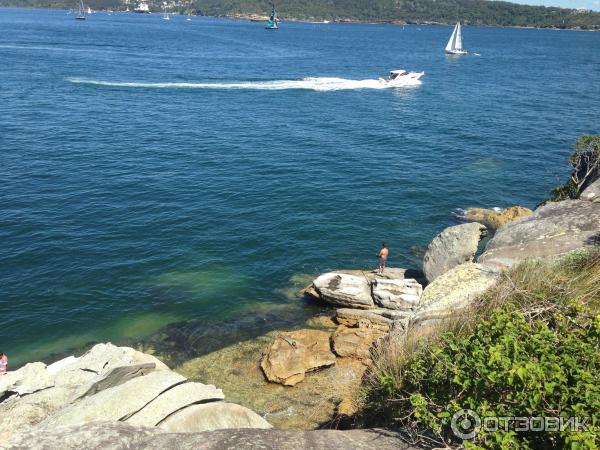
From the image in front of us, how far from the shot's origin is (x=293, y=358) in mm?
18859

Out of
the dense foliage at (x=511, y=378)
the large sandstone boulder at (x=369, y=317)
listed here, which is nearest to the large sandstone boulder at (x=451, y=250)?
the large sandstone boulder at (x=369, y=317)

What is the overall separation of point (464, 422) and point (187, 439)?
16.4ft

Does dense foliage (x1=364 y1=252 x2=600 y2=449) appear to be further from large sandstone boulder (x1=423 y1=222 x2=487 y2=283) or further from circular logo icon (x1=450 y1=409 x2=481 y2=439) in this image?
large sandstone boulder (x1=423 y1=222 x2=487 y2=283)

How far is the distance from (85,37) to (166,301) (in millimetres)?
148211

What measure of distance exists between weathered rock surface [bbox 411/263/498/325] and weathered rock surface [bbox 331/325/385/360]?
4.02 metres

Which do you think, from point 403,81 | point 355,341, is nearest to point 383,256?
point 355,341

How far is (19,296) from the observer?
976 inches

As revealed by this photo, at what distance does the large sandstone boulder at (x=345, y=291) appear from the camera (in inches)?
911

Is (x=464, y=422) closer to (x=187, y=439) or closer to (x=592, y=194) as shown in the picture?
(x=187, y=439)

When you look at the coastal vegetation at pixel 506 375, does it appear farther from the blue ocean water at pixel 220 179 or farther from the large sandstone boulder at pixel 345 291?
the blue ocean water at pixel 220 179

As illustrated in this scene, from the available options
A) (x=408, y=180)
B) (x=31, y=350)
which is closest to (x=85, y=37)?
(x=408, y=180)

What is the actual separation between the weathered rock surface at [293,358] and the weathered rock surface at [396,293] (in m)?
3.87

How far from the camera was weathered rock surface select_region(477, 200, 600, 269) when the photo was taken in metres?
19.7

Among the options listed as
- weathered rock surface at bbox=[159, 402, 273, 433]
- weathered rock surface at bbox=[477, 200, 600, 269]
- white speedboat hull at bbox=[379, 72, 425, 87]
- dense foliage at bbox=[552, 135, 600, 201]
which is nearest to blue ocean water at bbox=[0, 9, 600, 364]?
white speedboat hull at bbox=[379, 72, 425, 87]
